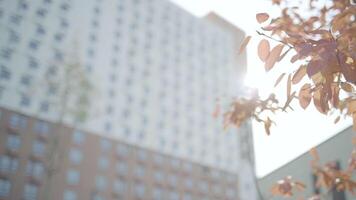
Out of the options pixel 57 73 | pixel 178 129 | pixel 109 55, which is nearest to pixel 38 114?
pixel 57 73

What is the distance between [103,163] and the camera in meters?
49.7

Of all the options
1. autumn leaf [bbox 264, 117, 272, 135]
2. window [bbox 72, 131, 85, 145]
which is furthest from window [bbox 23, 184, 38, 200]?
autumn leaf [bbox 264, 117, 272, 135]

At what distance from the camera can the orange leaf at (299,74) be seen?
1834mm

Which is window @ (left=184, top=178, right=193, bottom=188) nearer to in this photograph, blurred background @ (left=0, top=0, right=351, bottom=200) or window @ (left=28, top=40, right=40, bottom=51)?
blurred background @ (left=0, top=0, right=351, bottom=200)

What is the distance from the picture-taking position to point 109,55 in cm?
5294

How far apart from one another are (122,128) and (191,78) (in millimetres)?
17023

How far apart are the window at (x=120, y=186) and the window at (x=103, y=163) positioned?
2439 mm

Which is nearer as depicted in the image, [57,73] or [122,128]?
[57,73]

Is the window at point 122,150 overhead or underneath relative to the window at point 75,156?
overhead

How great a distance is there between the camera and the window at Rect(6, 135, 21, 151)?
42706 millimetres

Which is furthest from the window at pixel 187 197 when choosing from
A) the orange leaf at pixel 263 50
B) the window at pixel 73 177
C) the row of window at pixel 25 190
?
the orange leaf at pixel 263 50

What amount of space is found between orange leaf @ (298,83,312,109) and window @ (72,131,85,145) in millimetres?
47180

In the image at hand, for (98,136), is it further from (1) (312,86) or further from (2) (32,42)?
(1) (312,86)

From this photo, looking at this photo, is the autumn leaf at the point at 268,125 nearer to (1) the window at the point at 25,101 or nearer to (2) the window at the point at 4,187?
(2) the window at the point at 4,187
